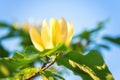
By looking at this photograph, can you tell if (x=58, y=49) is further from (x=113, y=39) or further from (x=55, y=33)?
(x=113, y=39)

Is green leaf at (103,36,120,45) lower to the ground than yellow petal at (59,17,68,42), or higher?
higher

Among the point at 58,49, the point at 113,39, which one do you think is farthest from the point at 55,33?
the point at 113,39

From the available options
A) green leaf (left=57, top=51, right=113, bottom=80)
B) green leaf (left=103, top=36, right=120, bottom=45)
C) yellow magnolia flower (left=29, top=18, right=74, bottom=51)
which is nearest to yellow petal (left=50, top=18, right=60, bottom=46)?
yellow magnolia flower (left=29, top=18, right=74, bottom=51)

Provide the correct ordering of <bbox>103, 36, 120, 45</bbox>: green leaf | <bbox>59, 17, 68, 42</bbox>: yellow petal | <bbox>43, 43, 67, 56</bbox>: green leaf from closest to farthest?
<bbox>43, 43, 67, 56</bbox>: green leaf
<bbox>59, 17, 68, 42</bbox>: yellow petal
<bbox>103, 36, 120, 45</bbox>: green leaf

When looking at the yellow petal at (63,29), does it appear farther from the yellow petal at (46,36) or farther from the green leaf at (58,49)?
the green leaf at (58,49)

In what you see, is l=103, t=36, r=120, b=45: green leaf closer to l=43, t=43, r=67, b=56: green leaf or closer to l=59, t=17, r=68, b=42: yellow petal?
l=59, t=17, r=68, b=42: yellow petal

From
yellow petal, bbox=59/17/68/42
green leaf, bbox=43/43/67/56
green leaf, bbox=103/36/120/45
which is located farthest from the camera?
green leaf, bbox=103/36/120/45

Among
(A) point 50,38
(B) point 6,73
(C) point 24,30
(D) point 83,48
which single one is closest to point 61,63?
(A) point 50,38
